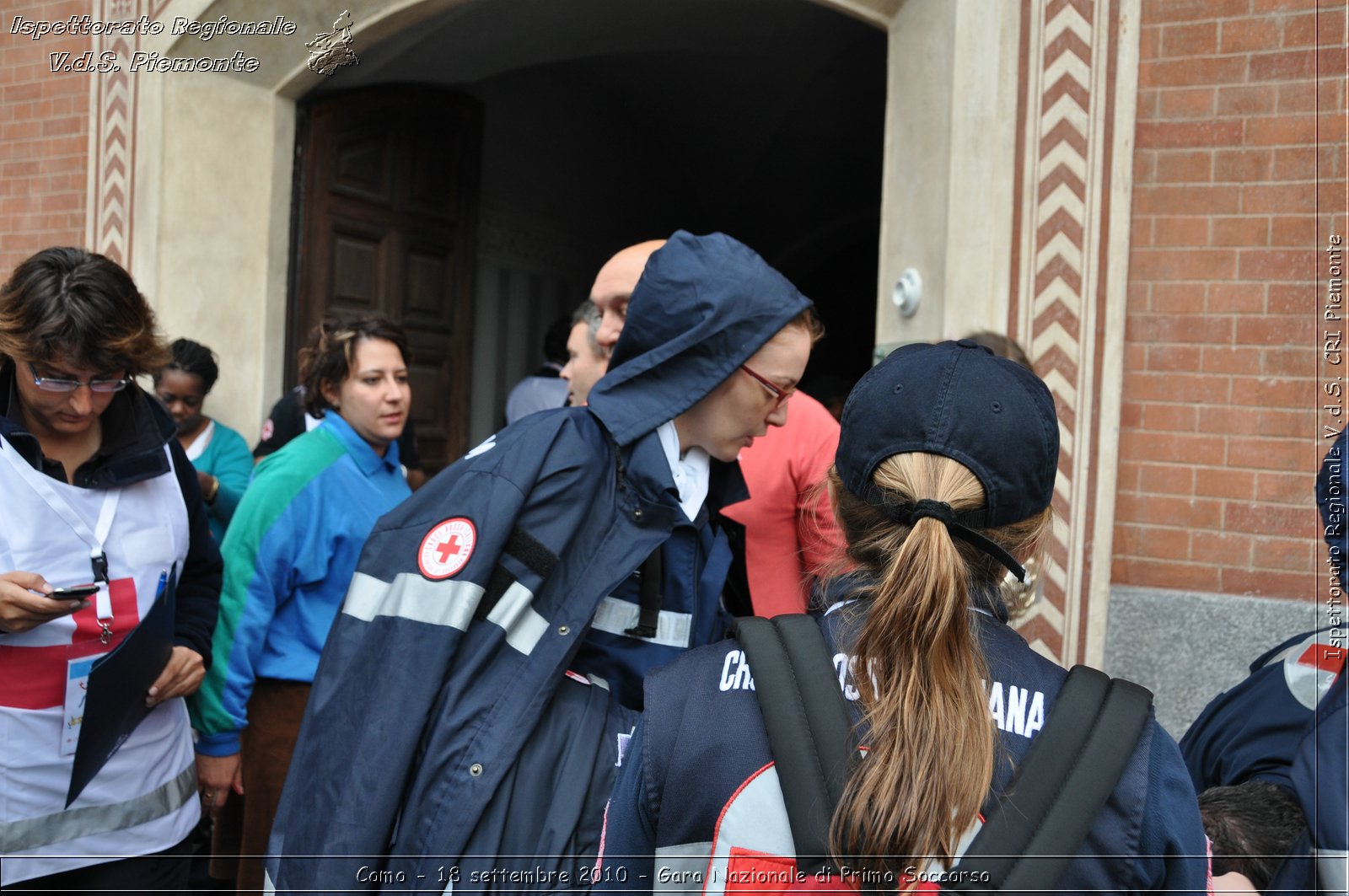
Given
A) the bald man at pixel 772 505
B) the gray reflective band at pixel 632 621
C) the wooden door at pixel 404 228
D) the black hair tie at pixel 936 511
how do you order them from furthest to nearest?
the wooden door at pixel 404 228, the bald man at pixel 772 505, the gray reflective band at pixel 632 621, the black hair tie at pixel 936 511

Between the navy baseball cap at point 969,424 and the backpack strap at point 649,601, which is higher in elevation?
the navy baseball cap at point 969,424

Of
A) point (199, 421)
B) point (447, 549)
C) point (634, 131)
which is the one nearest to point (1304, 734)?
point (447, 549)

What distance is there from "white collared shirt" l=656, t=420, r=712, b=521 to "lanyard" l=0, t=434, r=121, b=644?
123cm

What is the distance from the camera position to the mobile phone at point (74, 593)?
80.8 inches

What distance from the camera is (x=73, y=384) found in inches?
87.6

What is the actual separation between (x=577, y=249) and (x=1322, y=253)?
19.2ft

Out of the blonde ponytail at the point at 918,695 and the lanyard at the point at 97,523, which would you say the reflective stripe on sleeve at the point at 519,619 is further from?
the lanyard at the point at 97,523

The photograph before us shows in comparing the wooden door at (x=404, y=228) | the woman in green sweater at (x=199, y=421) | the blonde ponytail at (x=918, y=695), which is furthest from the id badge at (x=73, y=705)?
the wooden door at (x=404, y=228)

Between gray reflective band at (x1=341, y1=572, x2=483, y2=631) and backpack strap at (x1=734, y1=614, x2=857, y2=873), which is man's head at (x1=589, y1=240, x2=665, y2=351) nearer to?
gray reflective band at (x1=341, y1=572, x2=483, y2=631)

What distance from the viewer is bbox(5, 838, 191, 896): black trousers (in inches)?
85.7

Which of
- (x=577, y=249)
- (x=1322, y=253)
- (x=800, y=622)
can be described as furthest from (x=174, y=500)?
(x=577, y=249)

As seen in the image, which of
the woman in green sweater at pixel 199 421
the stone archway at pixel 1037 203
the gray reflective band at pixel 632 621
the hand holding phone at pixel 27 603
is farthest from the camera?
the woman in green sweater at pixel 199 421

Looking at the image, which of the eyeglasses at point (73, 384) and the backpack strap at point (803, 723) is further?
the eyeglasses at point (73, 384)

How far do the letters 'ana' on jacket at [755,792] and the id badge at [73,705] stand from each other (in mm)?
1486
